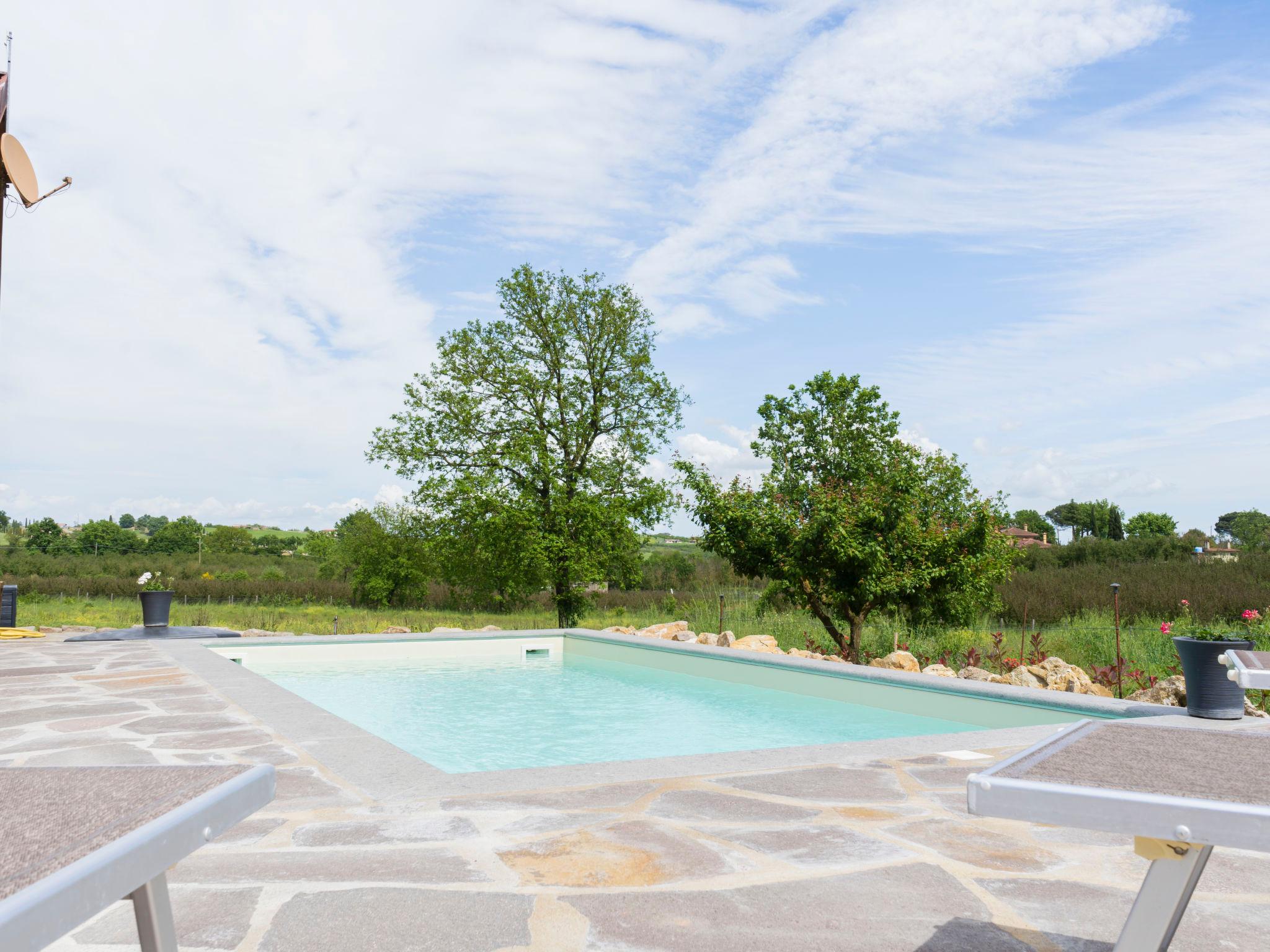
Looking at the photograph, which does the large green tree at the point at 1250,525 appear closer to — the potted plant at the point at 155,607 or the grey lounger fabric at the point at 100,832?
the potted plant at the point at 155,607

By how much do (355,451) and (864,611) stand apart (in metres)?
13.5

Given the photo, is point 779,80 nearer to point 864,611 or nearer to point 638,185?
point 638,185

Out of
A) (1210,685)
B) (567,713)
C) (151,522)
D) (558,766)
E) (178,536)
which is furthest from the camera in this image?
(151,522)

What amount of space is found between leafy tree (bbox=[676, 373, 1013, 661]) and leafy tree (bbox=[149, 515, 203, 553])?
51688mm

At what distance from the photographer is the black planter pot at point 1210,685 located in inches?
248

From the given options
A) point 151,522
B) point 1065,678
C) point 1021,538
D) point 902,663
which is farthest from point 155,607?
point 151,522

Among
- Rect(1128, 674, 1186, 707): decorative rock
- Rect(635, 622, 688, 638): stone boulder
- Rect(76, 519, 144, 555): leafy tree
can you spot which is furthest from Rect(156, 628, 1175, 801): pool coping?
Rect(76, 519, 144, 555): leafy tree

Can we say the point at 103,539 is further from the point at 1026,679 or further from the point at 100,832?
the point at 100,832

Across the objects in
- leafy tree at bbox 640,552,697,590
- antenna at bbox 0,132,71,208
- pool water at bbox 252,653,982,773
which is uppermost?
antenna at bbox 0,132,71,208

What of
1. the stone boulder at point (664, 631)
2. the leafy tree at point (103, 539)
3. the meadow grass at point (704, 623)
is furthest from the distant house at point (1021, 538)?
the leafy tree at point (103, 539)

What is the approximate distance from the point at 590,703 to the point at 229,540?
59.6 metres

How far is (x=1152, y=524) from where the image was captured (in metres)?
65.9

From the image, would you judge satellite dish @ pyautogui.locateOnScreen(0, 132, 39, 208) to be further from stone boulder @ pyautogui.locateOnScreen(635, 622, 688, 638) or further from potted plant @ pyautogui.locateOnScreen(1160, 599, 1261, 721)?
potted plant @ pyautogui.locateOnScreen(1160, 599, 1261, 721)

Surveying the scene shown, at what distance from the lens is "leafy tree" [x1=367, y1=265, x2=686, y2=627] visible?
65.2 ft
